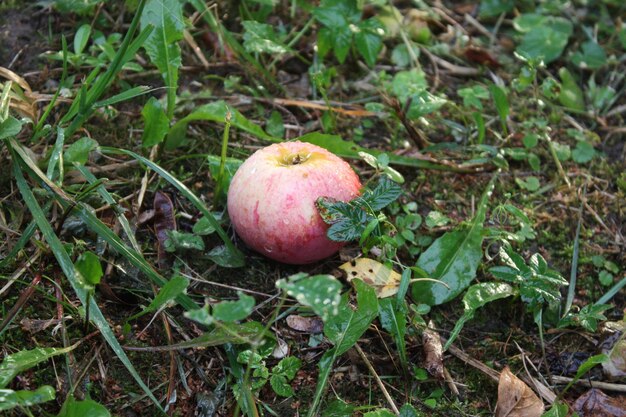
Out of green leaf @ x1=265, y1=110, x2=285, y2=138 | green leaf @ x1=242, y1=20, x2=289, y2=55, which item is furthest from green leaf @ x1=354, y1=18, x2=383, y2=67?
green leaf @ x1=265, y1=110, x2=285, y2=138

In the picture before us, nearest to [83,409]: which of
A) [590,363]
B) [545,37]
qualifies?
[590,363]

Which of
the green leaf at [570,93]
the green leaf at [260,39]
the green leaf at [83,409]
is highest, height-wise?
the green leaf at [260,39]

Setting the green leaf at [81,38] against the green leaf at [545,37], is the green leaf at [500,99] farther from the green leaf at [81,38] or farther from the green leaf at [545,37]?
the green leaf at [81,38]

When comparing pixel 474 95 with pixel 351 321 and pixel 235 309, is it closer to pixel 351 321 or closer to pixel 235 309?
pixel 351 321

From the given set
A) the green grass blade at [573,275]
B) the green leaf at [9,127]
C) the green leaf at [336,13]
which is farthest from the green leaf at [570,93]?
the green leaf at [9,127]

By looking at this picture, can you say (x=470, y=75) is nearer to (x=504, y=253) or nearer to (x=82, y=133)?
(x=504, y=253)

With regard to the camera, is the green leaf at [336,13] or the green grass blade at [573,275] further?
the green leaf at [336,13]

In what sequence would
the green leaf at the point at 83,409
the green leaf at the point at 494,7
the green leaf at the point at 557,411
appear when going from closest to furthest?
the green leaf at the point at 83,409, the green leaf at the point at 557,411, the green leaf at the point at 494,7
